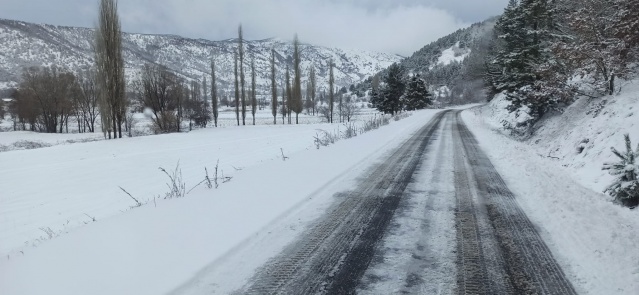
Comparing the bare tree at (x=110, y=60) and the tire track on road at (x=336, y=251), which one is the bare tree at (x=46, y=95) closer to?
the bare tree at (x=110, y=60)

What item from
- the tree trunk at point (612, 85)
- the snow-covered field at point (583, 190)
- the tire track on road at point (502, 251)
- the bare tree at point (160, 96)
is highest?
the bare tree at point (160, 96)

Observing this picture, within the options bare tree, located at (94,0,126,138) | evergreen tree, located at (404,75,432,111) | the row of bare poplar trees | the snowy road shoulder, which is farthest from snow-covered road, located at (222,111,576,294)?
evergreen tree, located at (404,75,432,111)

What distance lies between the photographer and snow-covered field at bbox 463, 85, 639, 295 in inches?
139

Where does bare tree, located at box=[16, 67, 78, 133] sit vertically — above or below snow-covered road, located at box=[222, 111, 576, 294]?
above

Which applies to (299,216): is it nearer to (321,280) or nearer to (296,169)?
(321,280)

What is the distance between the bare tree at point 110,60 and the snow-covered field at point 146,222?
60.8 feet

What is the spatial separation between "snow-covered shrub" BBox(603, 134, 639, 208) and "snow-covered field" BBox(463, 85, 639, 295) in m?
0.22

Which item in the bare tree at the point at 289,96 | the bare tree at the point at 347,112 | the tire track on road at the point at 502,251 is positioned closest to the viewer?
the tire track on road at the point at 502,251

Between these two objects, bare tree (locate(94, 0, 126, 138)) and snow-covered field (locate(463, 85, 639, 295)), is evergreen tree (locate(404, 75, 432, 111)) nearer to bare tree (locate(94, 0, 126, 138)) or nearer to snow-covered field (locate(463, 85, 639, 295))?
bare tree (locate(94, 0, 126, 138))

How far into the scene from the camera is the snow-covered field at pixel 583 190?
352 centimetres

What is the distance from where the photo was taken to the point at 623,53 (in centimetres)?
1159

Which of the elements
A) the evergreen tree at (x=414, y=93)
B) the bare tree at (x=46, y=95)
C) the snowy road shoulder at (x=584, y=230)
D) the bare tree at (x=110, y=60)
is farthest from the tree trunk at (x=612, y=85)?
the bare tree at (x=46, y=95)

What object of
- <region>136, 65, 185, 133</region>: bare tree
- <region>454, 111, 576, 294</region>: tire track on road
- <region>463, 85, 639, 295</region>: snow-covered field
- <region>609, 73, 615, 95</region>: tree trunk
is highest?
<region>136, 65, 185, 133</region>: bare tree

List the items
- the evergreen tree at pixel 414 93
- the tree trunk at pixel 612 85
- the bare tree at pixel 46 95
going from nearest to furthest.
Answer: the tree trunk at pixel 612 85 → the bare tree at pixel 46 95 → the evergreen tree at pixel 414 93
